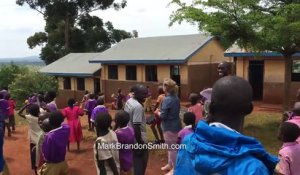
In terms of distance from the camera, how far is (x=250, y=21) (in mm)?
10148

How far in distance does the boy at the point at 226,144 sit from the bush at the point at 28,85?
810 inches

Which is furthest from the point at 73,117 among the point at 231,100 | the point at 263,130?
the point at 231,100

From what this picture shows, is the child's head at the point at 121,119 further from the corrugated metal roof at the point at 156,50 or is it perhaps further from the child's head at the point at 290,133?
the corrugated metal roof at the point at 156,50

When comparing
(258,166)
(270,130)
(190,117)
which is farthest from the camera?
(270,130)

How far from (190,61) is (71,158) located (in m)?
12.7

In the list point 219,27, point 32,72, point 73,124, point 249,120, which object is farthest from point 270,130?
point 32,72

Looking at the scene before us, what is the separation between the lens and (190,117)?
6.36 meters

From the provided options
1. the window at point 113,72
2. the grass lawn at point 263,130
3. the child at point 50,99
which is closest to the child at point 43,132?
the child at point 50,99

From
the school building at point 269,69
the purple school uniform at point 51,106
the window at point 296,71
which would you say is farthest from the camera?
the window at point 296,71

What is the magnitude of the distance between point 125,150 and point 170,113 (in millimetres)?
1817

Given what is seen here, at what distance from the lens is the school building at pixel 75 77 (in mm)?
25812

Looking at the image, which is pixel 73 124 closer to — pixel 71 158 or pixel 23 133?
pixel 71 158

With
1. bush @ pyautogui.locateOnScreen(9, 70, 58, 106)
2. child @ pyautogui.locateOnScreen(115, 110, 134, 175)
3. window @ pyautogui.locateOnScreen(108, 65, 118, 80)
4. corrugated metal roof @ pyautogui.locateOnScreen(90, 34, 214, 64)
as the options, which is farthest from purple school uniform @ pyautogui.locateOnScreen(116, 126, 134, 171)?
window @ pyautogui.locateOnScreen(108, 65, 118, 80)

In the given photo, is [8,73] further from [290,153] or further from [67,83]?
A: [290,153]
